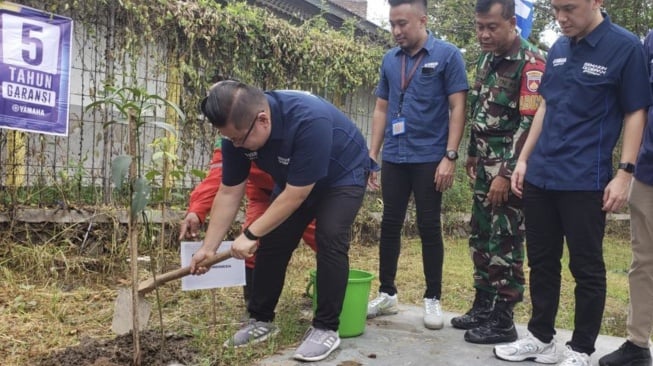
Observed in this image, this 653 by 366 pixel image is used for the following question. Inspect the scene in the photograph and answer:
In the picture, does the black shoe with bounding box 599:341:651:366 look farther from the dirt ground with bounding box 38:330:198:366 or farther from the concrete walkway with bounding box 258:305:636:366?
the dirt ground with bounding box 38:330:198:366

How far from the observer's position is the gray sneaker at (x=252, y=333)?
2.69 m

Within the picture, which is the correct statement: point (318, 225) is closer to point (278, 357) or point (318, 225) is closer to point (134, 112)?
point (278, 357)

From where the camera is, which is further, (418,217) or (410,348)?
(418,217)

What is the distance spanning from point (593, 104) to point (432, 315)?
4.58ft

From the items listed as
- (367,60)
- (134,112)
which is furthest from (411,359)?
(367,60)

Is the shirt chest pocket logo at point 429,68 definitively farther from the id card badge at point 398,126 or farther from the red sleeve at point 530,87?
the red sleeve at point 530,87

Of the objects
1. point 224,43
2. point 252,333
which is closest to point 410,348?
point 252,333

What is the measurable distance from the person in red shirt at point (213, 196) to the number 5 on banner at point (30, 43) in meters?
1.81

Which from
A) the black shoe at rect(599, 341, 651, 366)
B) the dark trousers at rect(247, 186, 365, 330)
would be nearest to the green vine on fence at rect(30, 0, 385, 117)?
the dark trousers at rect(247, 186, 365, 330)

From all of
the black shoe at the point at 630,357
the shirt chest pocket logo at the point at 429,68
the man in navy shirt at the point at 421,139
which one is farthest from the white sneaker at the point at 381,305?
the shirt chest pocket logo at the point at 429,68

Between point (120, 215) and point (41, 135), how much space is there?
83cm

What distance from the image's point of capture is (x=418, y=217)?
10.3 ft

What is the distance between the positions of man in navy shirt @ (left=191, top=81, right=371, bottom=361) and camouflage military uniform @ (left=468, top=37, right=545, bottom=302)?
66 centimetres

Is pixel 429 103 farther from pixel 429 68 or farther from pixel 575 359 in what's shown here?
pixel 575 359
